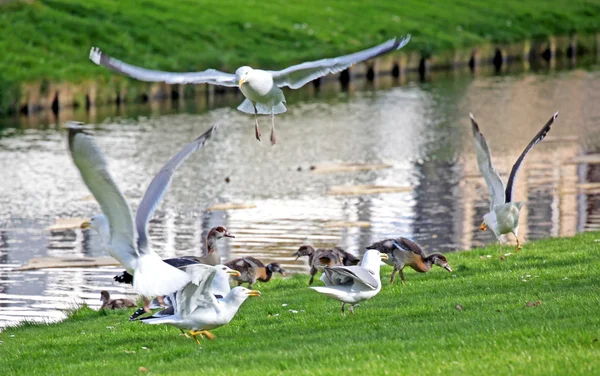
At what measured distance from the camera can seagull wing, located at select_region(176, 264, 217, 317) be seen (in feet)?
33.2

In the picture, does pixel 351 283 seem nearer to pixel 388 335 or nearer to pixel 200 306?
pixel 388 335

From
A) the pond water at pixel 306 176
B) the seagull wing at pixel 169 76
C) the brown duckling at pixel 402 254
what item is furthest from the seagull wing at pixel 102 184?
the pond water at pixel 306 176

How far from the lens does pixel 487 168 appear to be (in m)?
14.9

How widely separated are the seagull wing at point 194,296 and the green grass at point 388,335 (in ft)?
1.31

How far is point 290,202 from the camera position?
2598 centimetres

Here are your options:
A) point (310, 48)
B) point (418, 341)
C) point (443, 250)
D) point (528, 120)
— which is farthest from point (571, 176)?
point (310, 48)

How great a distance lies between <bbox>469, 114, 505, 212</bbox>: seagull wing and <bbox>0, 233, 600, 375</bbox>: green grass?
4.14 feet

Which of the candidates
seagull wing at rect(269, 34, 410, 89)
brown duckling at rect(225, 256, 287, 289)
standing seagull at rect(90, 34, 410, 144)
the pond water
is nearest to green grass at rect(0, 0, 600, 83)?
the pond water

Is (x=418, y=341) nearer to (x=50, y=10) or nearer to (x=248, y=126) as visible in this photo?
(x=248, y=126)

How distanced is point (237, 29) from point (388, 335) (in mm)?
51893

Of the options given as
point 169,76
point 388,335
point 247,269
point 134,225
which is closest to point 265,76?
point 169,76

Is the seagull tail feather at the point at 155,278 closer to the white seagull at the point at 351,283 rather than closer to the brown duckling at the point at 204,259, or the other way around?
the white seagull at the point at 351,283

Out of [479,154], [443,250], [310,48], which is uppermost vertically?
[310,48]

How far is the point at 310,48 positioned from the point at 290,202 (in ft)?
113
